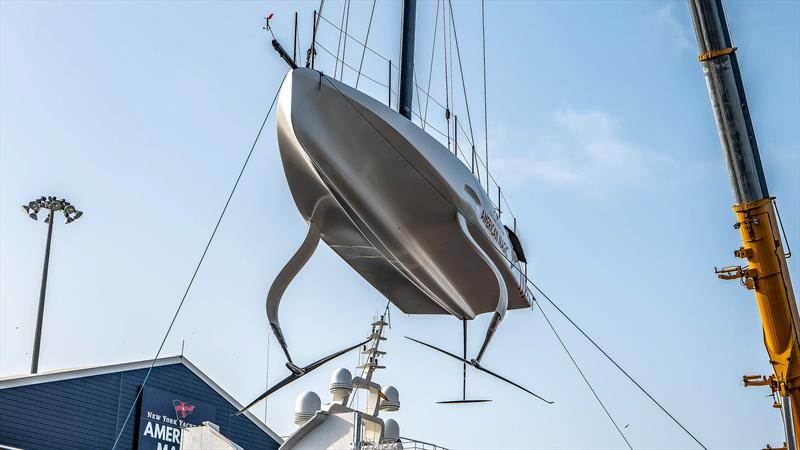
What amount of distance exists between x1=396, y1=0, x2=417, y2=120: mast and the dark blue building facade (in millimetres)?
16795

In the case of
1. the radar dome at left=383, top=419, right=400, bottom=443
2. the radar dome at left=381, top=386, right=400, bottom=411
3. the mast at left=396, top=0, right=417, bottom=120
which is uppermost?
the mast at left=396, top=0, right=417, bottom=120

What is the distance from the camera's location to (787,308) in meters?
16.7

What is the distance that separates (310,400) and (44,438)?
381 inches

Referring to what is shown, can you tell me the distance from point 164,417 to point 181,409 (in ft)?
3.32

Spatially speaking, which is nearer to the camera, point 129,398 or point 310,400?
point 310,400

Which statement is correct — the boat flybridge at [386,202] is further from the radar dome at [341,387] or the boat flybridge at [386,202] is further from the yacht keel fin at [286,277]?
the radar dome at [341,387]

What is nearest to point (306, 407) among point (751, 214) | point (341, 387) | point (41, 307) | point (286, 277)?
point (341, 387)

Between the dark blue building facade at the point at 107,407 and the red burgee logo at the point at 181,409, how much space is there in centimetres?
4

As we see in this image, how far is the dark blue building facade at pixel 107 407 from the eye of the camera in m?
28.8

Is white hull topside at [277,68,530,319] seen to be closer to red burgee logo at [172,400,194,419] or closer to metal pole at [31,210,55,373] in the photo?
red burgee logo at [172,400,194,419]

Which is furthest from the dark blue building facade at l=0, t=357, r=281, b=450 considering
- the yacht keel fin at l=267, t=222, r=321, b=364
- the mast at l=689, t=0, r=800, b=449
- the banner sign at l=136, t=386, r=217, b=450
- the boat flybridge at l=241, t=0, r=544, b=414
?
the mast at l=689, t=0, r=800, b=449

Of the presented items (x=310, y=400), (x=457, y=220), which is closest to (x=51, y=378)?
(x=310, y=400)

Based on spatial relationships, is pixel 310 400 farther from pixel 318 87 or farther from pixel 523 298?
pixel 318 87

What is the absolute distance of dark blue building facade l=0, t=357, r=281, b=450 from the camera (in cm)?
2883
